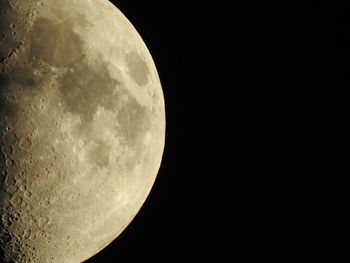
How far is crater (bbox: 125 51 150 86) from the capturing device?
16.1 feet

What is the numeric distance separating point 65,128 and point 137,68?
1111 mm

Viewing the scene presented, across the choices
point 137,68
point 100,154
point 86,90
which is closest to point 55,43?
point 86,90

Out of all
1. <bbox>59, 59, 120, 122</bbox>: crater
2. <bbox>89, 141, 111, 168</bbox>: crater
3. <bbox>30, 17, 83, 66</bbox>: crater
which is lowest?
<bbox>89, 141, 111, 168</bbox>: crater

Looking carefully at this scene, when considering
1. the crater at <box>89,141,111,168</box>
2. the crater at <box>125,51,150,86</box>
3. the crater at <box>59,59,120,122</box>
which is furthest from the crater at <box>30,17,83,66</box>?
the crater at <box>89,141,111,168</box>

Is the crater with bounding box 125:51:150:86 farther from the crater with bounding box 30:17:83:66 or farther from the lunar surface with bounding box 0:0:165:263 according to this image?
the crater with bounding box 30:17:83:66

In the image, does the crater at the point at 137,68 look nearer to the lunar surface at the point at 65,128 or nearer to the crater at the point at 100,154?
the lunar surface at the point at 65,128

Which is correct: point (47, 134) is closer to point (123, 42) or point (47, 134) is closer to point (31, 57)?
point (31, 57)

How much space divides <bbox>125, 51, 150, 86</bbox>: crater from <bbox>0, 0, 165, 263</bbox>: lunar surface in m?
0.01

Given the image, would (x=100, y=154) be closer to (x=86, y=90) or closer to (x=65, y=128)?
(x=65, y=128)

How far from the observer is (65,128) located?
14.0 feet

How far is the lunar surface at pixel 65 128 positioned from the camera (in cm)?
422

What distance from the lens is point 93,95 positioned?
4434 mm

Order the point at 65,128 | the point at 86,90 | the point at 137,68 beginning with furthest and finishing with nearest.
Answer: the point at 137,68, the point at 86,90, the point at 65,128

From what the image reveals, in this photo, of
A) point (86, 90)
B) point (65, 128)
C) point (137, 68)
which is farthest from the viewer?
point (137, 68)
